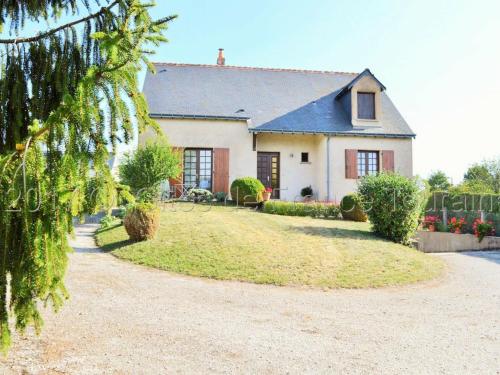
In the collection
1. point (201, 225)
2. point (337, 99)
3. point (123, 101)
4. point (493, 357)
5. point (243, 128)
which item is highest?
point (337, 99)

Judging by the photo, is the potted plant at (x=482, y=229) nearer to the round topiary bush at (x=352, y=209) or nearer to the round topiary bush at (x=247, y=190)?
the round topiary bush at (x=352, y=209)

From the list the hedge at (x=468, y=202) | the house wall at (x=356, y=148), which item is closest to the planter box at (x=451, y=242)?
the hedge at (x=468, y=202)

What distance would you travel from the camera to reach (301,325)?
16.0ft

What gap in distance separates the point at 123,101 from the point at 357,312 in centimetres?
465

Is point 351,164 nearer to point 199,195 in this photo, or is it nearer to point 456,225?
point 456,225

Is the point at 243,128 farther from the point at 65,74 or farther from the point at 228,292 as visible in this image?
the point at 65,74

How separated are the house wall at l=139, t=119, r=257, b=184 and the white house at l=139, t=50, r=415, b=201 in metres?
0.04

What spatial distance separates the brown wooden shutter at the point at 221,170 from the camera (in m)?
17.7

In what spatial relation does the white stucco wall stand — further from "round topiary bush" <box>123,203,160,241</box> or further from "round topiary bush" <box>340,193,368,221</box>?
"round topiary bush" <box>123,203,160,241</box>

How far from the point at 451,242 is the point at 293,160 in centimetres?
809

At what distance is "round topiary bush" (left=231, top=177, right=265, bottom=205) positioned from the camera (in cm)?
1627

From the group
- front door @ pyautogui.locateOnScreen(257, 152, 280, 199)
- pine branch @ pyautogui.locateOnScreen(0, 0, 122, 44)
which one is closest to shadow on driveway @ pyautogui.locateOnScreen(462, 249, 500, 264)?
front door @ pyautogui.locateOnScreen(257, 152, 280, 199)

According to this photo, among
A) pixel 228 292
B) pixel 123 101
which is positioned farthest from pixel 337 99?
pixel 123 101

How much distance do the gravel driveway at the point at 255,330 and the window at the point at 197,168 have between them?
1075 cm
